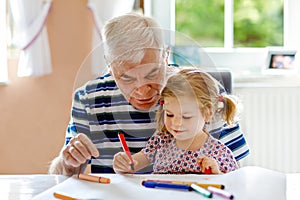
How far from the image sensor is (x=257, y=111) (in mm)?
2549

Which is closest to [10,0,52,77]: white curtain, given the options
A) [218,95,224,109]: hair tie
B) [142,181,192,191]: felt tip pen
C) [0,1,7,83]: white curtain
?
[0,1,7,83]: white curtain

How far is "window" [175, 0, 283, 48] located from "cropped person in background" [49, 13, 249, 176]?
1598mm

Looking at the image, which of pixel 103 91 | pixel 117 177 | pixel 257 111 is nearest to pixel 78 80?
pixel 103 91

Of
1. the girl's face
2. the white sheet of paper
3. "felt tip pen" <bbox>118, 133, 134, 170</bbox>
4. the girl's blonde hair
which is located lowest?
the white sheet of paper

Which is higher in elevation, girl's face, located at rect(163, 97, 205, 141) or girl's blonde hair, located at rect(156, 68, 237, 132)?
girl's blonde hair, located at rect(156, 68, 237, 132)

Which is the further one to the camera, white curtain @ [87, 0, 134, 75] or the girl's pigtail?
white curtain @ [87, 0, 134, 75]

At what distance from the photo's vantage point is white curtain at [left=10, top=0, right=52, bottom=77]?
2609 millimetres

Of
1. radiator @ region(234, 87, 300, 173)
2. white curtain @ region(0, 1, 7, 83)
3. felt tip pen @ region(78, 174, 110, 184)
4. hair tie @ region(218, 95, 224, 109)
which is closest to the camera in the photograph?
felt tip pen @ region(78, 174, 110, 184)

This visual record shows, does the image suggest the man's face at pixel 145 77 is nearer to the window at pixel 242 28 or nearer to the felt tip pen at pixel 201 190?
Answer: the felt tip pen at pixel 201 190

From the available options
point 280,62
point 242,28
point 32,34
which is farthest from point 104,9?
point 280,62

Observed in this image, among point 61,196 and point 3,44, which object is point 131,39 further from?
point 3,44

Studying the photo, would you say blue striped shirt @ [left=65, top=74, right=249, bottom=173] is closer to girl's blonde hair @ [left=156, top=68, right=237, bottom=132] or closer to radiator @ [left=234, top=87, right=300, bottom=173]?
girl's blonde hair @ [left=156, top=68, right=237, bottom=132]

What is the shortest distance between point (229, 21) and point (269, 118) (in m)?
0.56

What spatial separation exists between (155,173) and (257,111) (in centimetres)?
151
